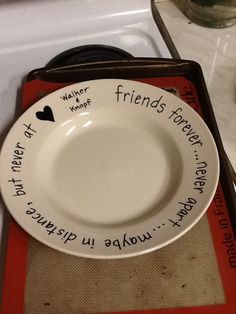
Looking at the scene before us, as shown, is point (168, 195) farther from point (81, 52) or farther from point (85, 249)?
point (81, 52)

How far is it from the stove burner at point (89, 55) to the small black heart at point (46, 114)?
124 millimetres

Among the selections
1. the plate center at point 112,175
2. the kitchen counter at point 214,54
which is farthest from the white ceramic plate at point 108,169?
the kitchen counter at point 214,54

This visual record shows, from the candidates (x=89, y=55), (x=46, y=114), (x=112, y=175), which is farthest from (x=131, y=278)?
(x=89, y=55)

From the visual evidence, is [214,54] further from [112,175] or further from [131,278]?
[131,278]

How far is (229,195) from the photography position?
1.77 ft

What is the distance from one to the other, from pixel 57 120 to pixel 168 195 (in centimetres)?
17

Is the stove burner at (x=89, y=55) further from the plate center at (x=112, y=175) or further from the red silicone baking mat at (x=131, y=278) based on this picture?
the red silicone baking mat at (x=131, y=278)

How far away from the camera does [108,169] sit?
0.56m

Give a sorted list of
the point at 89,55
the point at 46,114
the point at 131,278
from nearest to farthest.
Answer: the point at 131,278 < the point at 46,114 < the point at 89,55

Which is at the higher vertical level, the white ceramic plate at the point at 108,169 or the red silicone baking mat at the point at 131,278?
the white ceramic plate at the point at 108,169

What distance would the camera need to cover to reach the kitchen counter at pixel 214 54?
2.19 ft

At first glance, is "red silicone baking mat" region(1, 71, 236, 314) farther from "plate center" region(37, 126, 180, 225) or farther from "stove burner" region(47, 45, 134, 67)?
"stove burner" region(47, 45, 134, 67)

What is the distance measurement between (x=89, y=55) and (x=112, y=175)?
24 cm

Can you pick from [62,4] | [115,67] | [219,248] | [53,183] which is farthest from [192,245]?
[62,4]
